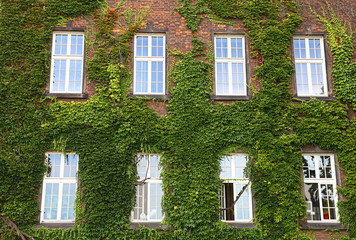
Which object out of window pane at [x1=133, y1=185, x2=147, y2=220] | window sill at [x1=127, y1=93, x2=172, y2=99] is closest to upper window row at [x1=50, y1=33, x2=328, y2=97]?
window sill at [x1=127, y1=93, x2=172, y2=99]

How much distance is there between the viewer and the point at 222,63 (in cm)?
1370

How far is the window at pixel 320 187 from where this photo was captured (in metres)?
12.6

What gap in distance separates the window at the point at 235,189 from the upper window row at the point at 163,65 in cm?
213

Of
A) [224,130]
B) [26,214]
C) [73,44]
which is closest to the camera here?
[26,214]

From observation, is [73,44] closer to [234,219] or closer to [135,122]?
[135,122]

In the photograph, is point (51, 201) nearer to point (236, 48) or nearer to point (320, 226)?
point (236, 48)

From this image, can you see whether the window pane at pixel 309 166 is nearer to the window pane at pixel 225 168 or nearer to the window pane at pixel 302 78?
the window pane at pixel 302 78

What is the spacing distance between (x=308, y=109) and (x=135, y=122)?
17.1 ft

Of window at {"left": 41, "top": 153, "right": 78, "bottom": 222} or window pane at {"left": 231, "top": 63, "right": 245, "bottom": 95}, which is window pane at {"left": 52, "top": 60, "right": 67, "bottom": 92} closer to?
window at {"left": 41, "top": 153, "right": 78, "bottom": 222}

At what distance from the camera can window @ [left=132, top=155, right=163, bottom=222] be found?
12422mm

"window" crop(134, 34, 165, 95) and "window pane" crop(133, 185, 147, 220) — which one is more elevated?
"window" crop(134, 34, 165, 95)

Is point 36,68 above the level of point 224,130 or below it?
above

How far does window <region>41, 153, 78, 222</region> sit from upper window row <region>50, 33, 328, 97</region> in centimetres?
216

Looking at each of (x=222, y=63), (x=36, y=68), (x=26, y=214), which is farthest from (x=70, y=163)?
(x=222, y=63)
